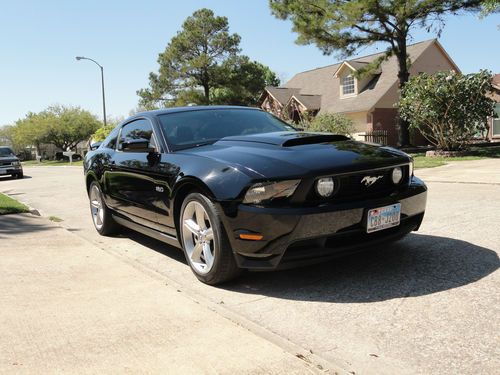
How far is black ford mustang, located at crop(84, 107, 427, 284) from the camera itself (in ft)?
11.4

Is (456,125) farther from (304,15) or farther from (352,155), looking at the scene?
(352,155)

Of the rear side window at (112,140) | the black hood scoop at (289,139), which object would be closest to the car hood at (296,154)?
the black hood scoop at (289,139)

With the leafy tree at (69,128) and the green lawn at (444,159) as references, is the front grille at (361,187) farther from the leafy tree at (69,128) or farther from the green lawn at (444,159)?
the leafy tree at (69,128)

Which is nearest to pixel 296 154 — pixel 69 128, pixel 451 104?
pixel 451 104

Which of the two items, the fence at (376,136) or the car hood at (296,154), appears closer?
the car hood at (296,154)

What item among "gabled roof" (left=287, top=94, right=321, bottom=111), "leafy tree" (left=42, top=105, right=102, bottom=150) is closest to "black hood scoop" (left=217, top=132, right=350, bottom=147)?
"gabled roof" (left=287, top=94, right=321, bottom=111)

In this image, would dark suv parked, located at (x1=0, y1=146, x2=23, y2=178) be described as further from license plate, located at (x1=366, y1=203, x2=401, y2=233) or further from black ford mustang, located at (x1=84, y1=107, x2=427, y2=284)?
license plate, located at (x1=366, y1=203, x2=401, y2=233)

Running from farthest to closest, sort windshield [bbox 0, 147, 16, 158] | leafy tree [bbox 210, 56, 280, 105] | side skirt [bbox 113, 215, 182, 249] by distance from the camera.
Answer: leafy tree [bbox 210, 56, 280, 105] → windshield [bbox 0, 147, 16, 158] → side skirt [bbox 113, 215, 182, 249]

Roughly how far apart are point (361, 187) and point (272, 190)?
762mm

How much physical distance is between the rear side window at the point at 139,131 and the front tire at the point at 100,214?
2.91ft

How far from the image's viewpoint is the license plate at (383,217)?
3672mm

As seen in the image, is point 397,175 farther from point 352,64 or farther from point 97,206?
point 352,64

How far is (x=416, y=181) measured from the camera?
4.32 metres

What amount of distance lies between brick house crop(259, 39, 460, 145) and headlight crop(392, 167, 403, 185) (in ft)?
73.5
